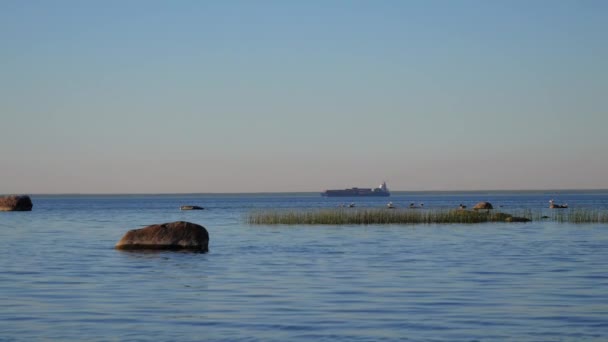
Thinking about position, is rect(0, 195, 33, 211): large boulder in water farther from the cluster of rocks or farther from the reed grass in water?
the cluster of rocks

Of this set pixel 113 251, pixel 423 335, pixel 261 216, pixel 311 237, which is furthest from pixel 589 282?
pixel 261 216

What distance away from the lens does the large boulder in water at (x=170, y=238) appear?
4119 cm

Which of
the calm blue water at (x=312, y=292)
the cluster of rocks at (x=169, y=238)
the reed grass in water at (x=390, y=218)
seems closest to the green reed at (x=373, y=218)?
the reed grass in water at (x=390, y=218)

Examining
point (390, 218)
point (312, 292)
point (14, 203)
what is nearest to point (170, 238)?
point (312, 292)

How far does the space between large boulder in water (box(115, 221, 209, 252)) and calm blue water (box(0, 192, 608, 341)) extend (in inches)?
37.9

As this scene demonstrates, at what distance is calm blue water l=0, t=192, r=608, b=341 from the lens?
758 inches

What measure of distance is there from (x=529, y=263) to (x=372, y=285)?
402 inches

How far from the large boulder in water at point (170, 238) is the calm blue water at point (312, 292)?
3.16 feet

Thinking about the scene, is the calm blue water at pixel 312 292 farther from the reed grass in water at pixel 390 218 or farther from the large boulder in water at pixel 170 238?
the reed grass in water at pixel 390 218

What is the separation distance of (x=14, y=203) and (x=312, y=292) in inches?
4131

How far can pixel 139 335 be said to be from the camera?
61.0ft

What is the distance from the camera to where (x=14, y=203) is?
406 ft

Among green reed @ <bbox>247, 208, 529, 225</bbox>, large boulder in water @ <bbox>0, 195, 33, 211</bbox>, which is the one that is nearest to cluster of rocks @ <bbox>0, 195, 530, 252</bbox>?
green reed @ <bbox>247, 208, 529, 225</bbox>

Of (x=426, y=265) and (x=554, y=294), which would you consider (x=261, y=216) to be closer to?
(x=426, y=265)
